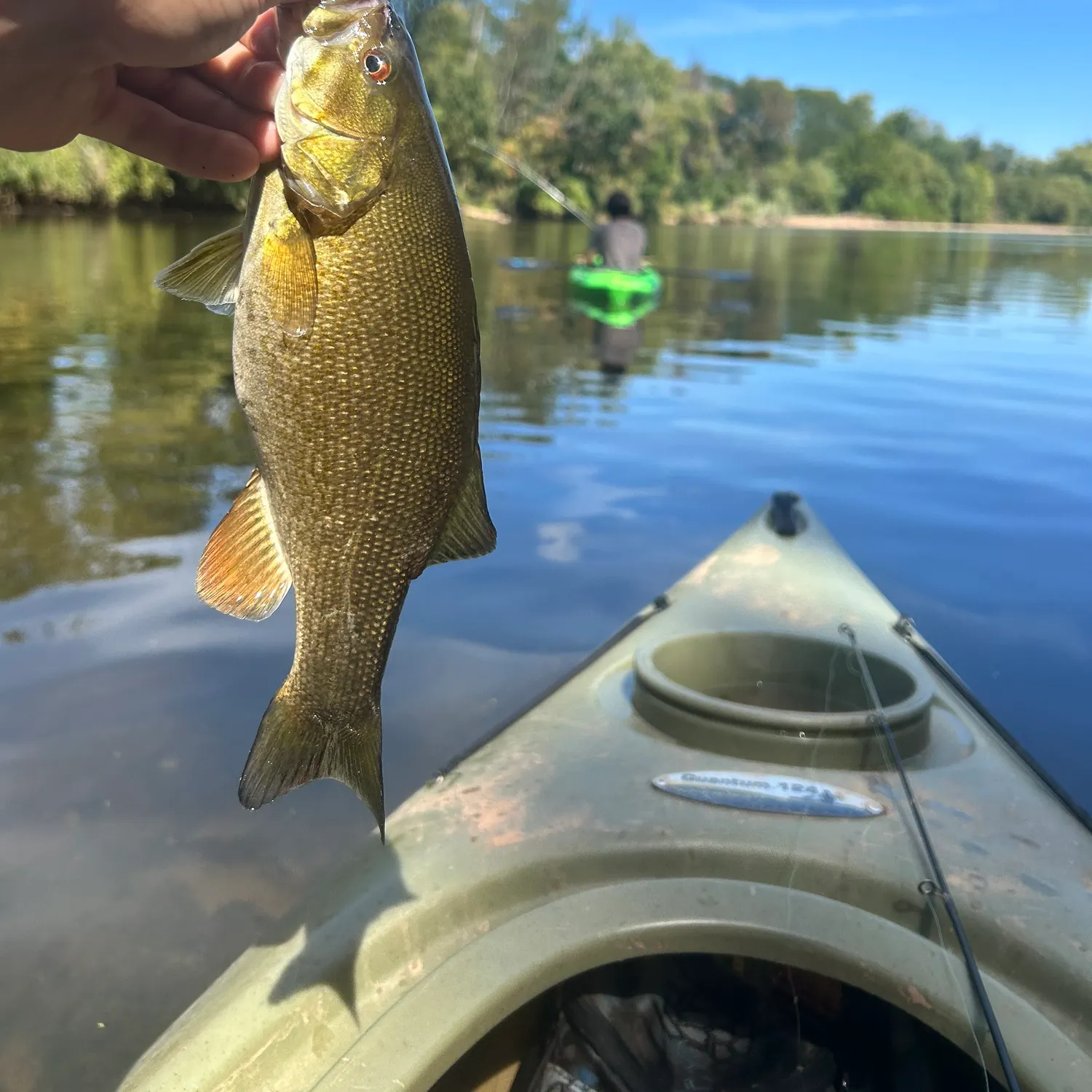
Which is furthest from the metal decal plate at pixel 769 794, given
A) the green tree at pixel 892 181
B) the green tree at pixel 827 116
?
the green tree at pixel 827 116

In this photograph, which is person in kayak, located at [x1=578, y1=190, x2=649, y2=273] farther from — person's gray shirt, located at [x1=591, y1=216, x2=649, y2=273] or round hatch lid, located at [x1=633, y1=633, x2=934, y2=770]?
round hatch lid, located at [x1=633, y1=633, x2=934, y2=770]

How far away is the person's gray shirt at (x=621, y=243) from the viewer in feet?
58.2

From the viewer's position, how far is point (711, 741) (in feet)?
9.50

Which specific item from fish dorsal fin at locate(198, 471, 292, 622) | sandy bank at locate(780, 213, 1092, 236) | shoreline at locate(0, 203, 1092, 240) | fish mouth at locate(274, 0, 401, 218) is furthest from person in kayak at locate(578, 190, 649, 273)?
sandy bank at locate(780, 213, 1092, 236)

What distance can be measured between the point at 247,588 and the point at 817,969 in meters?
1.42

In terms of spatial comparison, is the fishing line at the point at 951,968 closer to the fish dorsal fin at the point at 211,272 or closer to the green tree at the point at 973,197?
the fish dorsal fin at the point at 211,272

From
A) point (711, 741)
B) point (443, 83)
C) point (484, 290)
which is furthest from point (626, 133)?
point (711, 741)

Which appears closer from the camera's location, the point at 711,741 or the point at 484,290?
the point at 711,741

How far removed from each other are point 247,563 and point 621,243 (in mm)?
17254

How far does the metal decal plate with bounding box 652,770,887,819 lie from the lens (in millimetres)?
2537

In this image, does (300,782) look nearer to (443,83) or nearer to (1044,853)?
(1044,853)

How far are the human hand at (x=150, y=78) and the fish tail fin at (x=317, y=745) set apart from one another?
93 cm

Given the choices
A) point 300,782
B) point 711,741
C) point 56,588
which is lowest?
point 56,588

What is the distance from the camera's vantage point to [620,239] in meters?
17.8
